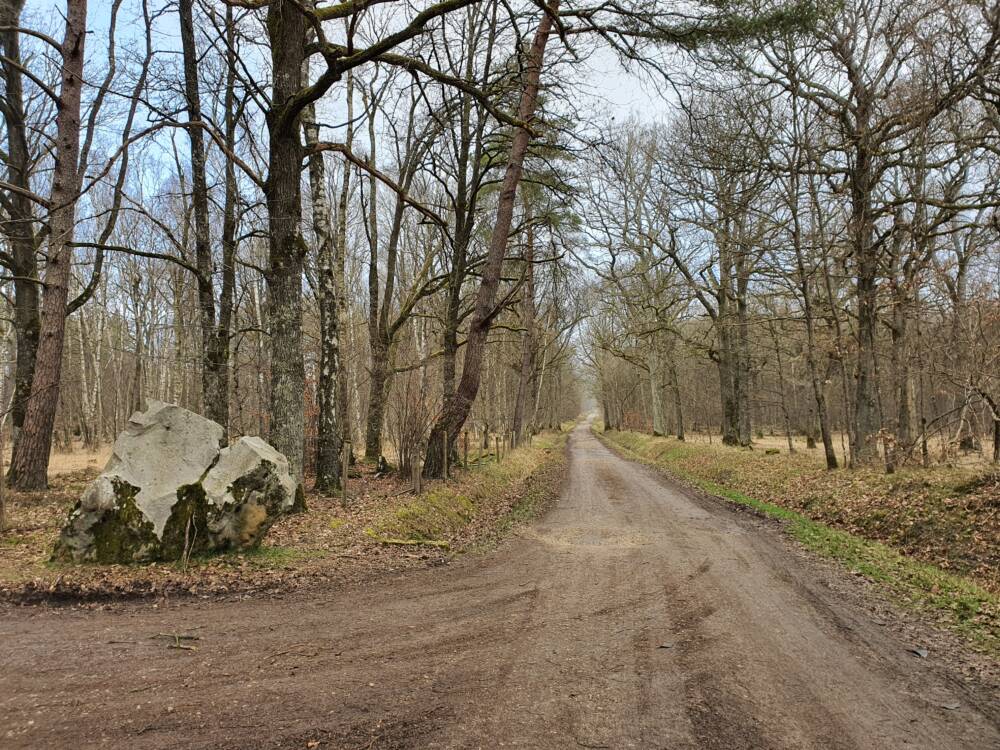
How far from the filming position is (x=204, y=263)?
1104 centimetres

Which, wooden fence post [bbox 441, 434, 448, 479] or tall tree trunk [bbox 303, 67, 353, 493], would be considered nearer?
tall tree trunk [bbox 303, 67, 353, 493]

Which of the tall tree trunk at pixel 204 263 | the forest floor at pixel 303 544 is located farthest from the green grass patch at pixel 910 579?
the tall tree trunk at pixel 204 263

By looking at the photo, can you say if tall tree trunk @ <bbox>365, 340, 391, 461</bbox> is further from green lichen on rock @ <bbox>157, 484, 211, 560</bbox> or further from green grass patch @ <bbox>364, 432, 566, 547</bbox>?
green lichen on rock @ <bbox>157, 484, 211, 560</bbox>

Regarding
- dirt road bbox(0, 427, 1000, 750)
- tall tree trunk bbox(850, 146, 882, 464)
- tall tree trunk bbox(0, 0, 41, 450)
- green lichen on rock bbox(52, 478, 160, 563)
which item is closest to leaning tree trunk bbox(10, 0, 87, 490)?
tall tree trunk bbox(0, 0, 41, 450)

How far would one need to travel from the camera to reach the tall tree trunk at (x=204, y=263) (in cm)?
1055

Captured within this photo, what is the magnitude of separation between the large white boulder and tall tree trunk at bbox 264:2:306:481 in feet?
5.44

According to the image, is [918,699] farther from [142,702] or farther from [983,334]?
[983,334]

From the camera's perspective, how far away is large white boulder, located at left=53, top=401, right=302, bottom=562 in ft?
18.3

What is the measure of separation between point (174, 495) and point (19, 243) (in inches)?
328

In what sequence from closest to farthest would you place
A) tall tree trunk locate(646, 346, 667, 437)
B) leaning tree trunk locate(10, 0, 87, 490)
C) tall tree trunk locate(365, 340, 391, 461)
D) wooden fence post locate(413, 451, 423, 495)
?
leaning tree trunk locate(10, 0, 87, 490) < wooden fence post locate(413, 451, 423, 495) < tall tree trunk locate(365, 340, 391, 461) < tall tree trunk locate(646, 346, 667, 437)

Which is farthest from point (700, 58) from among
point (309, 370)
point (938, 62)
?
point (309, 370)

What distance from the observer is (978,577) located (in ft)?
21.3

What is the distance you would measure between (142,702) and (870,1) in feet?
57.7

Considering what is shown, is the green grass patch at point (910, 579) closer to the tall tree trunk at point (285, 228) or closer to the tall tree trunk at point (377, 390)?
the tall tree trunk at point (285, 228)
